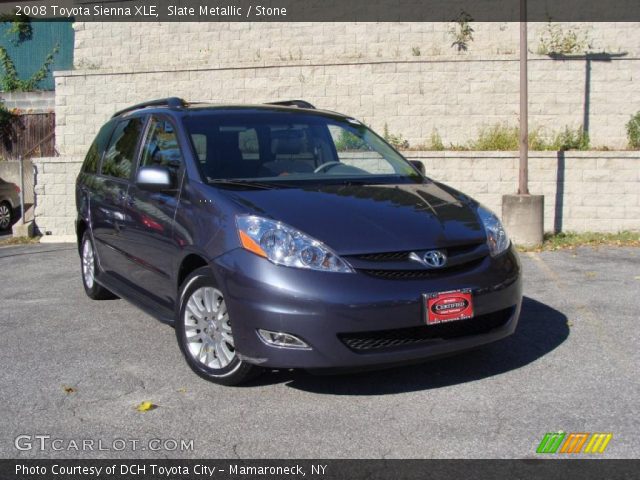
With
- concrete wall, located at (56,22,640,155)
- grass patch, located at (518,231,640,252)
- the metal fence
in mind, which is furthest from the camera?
the metal fence

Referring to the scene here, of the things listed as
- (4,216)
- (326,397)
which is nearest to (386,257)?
(326,397)

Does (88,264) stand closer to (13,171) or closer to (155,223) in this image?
(155,223)

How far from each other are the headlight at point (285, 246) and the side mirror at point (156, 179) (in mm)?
884

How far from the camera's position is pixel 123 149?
6.46 metres

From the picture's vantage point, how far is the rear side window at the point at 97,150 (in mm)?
7043

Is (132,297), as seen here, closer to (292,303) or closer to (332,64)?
(292,303)

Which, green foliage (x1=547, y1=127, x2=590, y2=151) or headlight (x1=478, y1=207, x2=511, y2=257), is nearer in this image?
headlight (x1=478, y1=207, x2=511, y2=257)

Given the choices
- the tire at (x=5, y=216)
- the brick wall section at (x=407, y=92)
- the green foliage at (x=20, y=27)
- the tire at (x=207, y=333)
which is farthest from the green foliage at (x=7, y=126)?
the tire at (x=207, y=333)

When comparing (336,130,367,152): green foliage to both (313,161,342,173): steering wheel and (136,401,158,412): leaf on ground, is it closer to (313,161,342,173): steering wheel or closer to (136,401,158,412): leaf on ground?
(313,161,342,173): steering wheel

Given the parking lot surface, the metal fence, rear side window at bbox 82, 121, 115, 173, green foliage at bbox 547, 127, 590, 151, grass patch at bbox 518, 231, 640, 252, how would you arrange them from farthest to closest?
1. the metal fence
2. green foliage at bbox 547, 127, 590, 151
3. grass patch at bbox 518, 231, 640, 252
4. rear side window at bbox 82, 121, 115, 173
5. the parking lot surface

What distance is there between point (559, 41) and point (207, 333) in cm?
1127

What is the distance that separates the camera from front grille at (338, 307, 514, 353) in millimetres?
4184

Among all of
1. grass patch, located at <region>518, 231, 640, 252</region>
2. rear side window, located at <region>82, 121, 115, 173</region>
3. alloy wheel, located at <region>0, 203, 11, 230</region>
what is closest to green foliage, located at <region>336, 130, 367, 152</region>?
rear side window, located at <region>82, 121, 115, 173</region>

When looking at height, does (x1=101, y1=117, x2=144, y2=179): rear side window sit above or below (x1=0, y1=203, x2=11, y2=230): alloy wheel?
above
